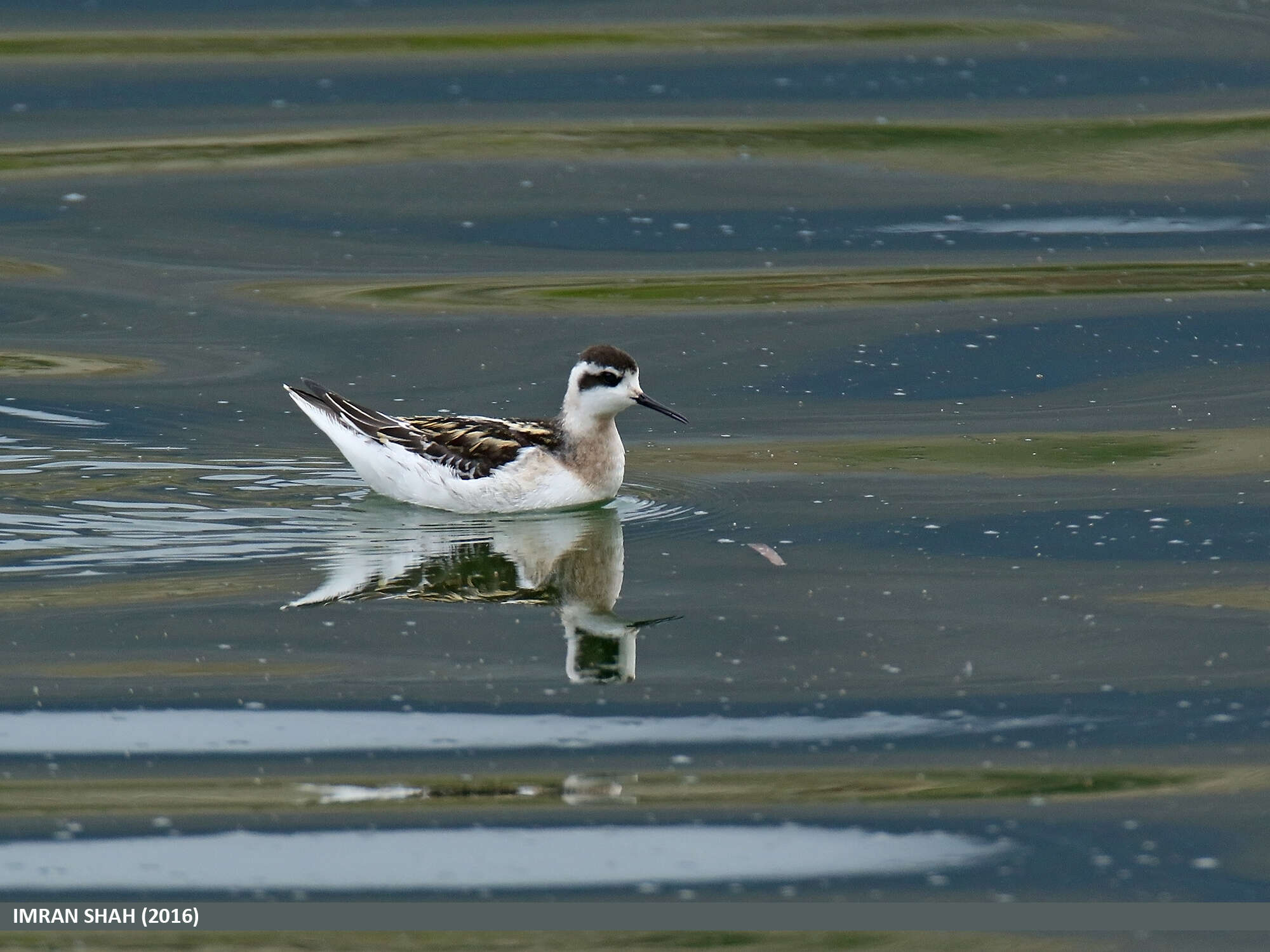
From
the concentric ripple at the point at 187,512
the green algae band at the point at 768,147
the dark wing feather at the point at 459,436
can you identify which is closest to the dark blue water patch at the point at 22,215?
the green algae band at the point at 768,147

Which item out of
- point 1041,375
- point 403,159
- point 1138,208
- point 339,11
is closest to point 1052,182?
point 1138,208

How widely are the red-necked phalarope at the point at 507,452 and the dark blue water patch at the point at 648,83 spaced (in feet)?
22.9

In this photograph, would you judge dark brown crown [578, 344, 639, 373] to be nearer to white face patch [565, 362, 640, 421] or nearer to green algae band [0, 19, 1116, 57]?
white face patch [565, 362, 640, 421]

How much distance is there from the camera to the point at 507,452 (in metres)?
10.2

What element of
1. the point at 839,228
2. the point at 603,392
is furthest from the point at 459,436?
the point at 839,228

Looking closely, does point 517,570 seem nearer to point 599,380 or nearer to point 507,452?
point 507,452

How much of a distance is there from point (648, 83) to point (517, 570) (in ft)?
29.0

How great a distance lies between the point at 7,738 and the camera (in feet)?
23.8

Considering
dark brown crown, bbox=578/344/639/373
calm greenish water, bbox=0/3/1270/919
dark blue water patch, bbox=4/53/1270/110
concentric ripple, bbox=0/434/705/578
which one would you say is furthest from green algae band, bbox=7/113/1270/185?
dark brown crown, bbox=578/344/639/373

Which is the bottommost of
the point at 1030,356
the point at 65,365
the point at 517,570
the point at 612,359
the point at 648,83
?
the point at 517,570

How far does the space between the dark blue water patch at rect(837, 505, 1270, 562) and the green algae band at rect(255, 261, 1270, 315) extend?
3889mm

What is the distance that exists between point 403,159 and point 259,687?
8.81 metres

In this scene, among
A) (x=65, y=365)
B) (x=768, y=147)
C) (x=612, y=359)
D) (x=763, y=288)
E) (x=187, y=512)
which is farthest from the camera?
(x=768, y=147)

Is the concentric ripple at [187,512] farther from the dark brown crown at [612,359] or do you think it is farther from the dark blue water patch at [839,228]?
the dark blue water patch at [839,228]
